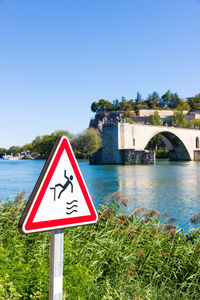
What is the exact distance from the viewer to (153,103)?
85.6 meters

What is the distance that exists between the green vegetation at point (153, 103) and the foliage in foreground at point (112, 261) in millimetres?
78712

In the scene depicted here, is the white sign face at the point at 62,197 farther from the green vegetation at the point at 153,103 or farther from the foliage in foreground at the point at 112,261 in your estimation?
the green vegetation at the point at 153,103

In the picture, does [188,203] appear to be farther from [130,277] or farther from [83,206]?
[83,206]

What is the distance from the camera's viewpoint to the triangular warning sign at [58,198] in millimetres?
1471

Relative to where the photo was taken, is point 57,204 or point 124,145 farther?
point 124,145

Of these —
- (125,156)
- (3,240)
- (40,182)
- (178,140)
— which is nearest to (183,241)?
(3,240)

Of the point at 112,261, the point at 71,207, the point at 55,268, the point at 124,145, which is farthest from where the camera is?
the point at 124,145

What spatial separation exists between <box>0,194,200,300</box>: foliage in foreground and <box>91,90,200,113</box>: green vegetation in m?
78.7

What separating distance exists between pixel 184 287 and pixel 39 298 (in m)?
1.59

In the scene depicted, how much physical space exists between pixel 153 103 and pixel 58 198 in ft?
282

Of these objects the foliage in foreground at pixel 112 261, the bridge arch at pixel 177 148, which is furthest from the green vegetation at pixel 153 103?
the foliage in foreground at pixel 112 261

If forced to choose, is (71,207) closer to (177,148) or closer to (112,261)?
(112,261)

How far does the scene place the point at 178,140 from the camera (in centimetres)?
4806

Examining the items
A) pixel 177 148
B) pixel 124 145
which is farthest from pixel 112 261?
pixel 177 148
